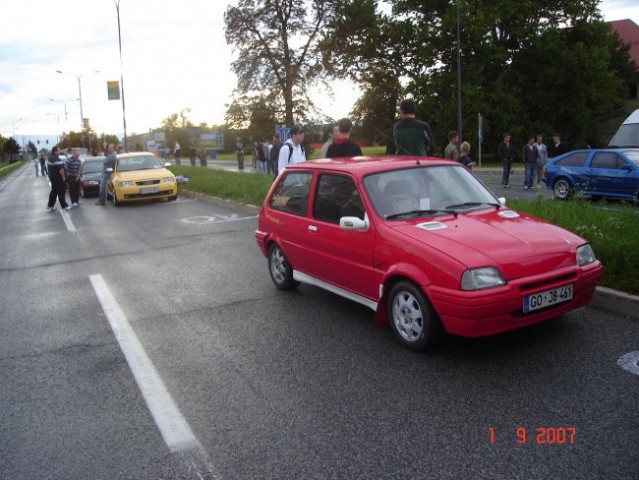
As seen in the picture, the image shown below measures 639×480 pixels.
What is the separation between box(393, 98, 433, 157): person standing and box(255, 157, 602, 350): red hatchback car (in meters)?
2.14

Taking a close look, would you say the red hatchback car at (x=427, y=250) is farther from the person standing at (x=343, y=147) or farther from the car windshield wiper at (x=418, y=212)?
the person standing at (x=343, y=147)

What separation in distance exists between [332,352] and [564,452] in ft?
6.88

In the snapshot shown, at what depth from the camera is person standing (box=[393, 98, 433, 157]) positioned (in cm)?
815

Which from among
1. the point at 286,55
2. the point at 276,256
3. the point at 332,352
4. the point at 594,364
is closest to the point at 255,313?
the point at 276,256

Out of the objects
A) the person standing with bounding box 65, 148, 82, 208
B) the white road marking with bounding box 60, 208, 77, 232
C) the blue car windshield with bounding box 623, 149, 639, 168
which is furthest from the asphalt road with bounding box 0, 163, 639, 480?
the person standing with bounding box 65, 148, 82, 208

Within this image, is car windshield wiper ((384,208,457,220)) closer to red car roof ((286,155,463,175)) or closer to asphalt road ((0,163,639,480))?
red car roof ((286,155,463,175))

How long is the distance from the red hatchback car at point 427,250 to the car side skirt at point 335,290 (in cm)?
2

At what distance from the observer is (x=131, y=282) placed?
7.89 meters

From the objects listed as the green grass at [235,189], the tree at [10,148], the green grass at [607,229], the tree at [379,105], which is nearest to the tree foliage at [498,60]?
the tree at [379,105]

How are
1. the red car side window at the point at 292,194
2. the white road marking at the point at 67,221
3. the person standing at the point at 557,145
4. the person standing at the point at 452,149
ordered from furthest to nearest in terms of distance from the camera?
the person standing at the point at 557,145
the white road marking at the point at 67,221
the person standing at the point at 452,149
the red car side window at the point at 292,194

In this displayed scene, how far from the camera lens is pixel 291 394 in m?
4.17

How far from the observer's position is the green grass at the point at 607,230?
5.94 metres

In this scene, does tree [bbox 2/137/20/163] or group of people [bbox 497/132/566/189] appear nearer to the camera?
group of people [bbox 497/132/566/189]

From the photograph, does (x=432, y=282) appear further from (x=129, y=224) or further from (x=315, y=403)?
(x=129, y=224)
